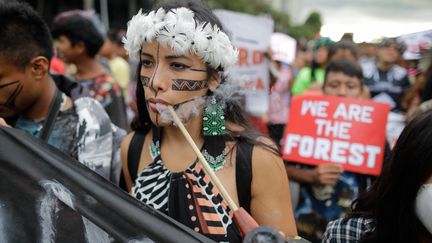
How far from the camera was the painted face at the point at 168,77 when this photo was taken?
193cm

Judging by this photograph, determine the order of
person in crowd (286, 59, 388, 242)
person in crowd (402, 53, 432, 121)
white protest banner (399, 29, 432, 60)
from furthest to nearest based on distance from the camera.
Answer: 1. person in crowd (402, 53, 432, 121)
2. white protest banner (399, 29, 432, 60)
3. person in crowd (286, 59, 388, 242)

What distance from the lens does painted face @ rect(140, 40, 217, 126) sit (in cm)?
193

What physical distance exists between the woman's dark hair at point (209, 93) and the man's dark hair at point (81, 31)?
7.59 ft

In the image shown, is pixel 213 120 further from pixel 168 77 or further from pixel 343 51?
pixel 343 51

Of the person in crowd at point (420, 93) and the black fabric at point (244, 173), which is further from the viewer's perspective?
the person in crowd at point (420, 93)

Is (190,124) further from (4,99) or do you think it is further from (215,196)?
(4,99)

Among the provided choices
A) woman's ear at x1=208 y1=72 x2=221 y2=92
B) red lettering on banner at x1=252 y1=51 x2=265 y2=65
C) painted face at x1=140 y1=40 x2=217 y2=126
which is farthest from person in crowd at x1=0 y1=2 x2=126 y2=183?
red lettering on banner at x1=252 y1=51 x2=265 y2=65

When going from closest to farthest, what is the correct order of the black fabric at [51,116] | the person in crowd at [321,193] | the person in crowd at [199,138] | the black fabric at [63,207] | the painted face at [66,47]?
the black fabric at [63,207] → the person in crowd at [199,138] → the black fabric at [51,116] → the person in crowd at [321,193] → the painted face at [66,47]

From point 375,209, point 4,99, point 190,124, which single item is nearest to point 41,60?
point 4,99

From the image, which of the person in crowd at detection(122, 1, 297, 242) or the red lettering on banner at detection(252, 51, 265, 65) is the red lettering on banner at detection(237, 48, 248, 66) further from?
the person in crowd at detection(122, 1, 297, 242)

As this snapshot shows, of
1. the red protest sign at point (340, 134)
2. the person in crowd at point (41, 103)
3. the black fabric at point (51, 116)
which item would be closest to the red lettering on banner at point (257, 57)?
the red protest sign at point (340, 134)

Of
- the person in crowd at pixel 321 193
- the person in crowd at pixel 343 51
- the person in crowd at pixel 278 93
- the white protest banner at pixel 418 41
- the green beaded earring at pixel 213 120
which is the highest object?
the white protest banner at pixel 418 41

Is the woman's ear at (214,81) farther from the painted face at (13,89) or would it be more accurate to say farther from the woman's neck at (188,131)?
the painted face at (13,89)

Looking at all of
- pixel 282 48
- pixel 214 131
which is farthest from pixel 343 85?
pixel 282 48
